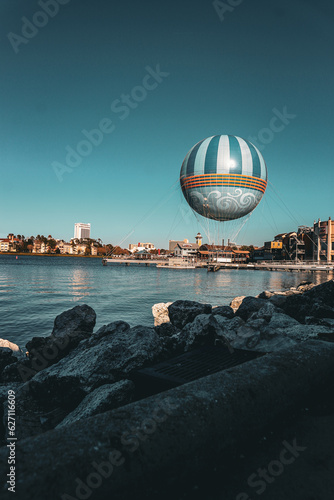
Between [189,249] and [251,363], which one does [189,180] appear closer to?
[251,363]

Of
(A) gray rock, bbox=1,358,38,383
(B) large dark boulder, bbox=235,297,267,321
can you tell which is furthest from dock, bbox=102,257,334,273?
(A) gray rock, bbox=1,358,38,383

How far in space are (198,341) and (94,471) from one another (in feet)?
12.1

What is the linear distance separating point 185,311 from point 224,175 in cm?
3394

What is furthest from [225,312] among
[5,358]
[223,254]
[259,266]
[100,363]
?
[223,254]

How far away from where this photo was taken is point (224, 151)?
40.2 m

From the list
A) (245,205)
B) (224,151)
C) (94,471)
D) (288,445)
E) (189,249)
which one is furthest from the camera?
(189,249)

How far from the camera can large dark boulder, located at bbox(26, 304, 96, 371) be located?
5.61 m

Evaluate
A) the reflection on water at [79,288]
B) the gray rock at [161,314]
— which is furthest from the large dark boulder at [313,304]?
the reflection on water at [79,288]

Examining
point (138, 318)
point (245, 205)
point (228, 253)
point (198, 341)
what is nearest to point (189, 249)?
point (228, 253)

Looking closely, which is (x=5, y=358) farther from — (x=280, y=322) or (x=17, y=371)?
(x=280, y=322)

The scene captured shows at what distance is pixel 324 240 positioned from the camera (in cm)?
7294

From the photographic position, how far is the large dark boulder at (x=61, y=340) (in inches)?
221

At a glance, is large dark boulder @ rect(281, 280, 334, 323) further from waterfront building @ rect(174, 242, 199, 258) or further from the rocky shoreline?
waterfront building @ rect(174, 242, 199, 258)

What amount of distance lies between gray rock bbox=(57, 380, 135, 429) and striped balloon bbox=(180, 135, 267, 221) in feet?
126
